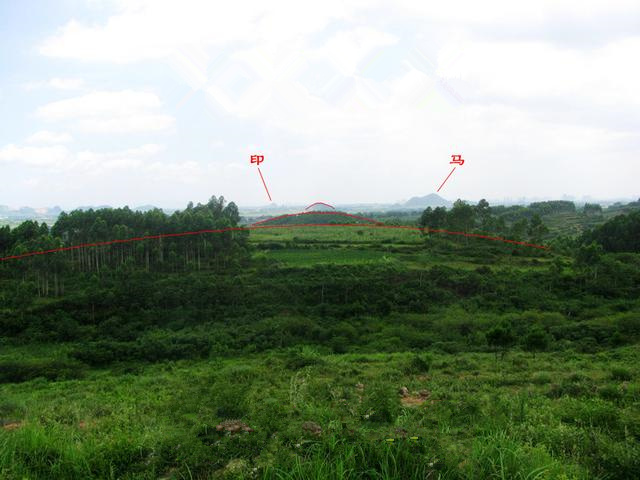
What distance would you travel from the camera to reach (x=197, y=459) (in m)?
6.22

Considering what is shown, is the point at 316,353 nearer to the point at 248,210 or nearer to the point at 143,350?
the point at 143,350

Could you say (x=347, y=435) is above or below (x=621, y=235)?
below

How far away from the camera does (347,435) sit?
6375 millimetres

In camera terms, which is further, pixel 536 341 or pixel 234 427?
pixel 536 341

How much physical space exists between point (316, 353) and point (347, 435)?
56.9 feet

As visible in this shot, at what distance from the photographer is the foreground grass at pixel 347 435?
5.61m

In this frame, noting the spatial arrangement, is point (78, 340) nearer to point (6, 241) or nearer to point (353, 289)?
point (6, 241)

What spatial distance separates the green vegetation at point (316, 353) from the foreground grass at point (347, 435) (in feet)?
0.14

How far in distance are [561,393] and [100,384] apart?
748 inches

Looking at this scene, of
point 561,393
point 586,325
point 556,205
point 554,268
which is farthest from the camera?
point 556,205

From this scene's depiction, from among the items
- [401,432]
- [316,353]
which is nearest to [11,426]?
[401,432]

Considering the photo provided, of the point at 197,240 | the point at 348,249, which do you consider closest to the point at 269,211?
the point at 348,249

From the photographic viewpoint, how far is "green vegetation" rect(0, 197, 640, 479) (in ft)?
20.3

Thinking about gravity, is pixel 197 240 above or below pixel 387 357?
above
